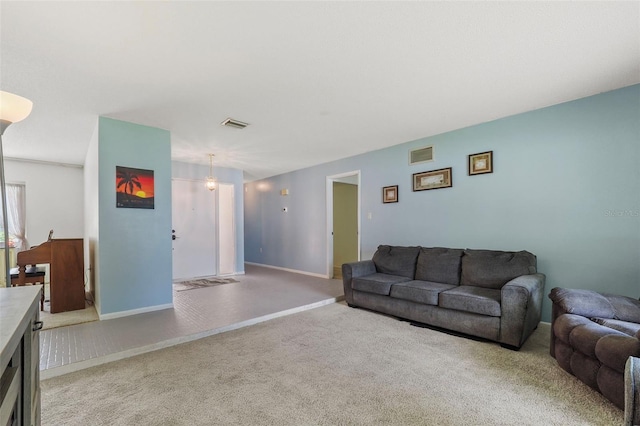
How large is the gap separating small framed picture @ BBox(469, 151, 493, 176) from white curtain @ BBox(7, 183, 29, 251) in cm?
790

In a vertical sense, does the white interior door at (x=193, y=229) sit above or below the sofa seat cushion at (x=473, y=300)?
above

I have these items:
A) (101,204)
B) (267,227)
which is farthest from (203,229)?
(101,204)

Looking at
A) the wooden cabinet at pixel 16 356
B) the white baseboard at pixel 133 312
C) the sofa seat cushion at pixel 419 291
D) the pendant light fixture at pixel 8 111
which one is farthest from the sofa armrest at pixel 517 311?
the white baseboard at pixel 133 312

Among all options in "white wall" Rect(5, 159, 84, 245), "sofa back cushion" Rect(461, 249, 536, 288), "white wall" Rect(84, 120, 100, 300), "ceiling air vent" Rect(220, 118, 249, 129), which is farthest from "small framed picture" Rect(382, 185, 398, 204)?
"white wall" Rect(5, 159, 84, 245)

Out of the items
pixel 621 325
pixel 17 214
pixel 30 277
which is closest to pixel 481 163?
pixel 621 325

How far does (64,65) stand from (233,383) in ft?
9.20

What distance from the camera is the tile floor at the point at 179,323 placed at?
8.17ft

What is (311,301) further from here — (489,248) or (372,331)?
(489,248)

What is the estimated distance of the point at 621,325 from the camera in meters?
2.06

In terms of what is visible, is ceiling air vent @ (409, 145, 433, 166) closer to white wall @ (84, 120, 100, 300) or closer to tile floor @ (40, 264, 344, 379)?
tile floor @ (40, 264, 344, 379)

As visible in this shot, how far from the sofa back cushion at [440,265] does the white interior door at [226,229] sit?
4.21m

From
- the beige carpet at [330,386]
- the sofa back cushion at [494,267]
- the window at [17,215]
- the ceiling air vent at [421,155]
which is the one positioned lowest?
the beige carpet at [330,386]

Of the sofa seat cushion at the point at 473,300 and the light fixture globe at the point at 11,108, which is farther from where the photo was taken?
the sofa seat cushion at the point at 473,300

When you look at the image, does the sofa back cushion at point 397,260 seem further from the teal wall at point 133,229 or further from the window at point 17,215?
the window at point 17,215
